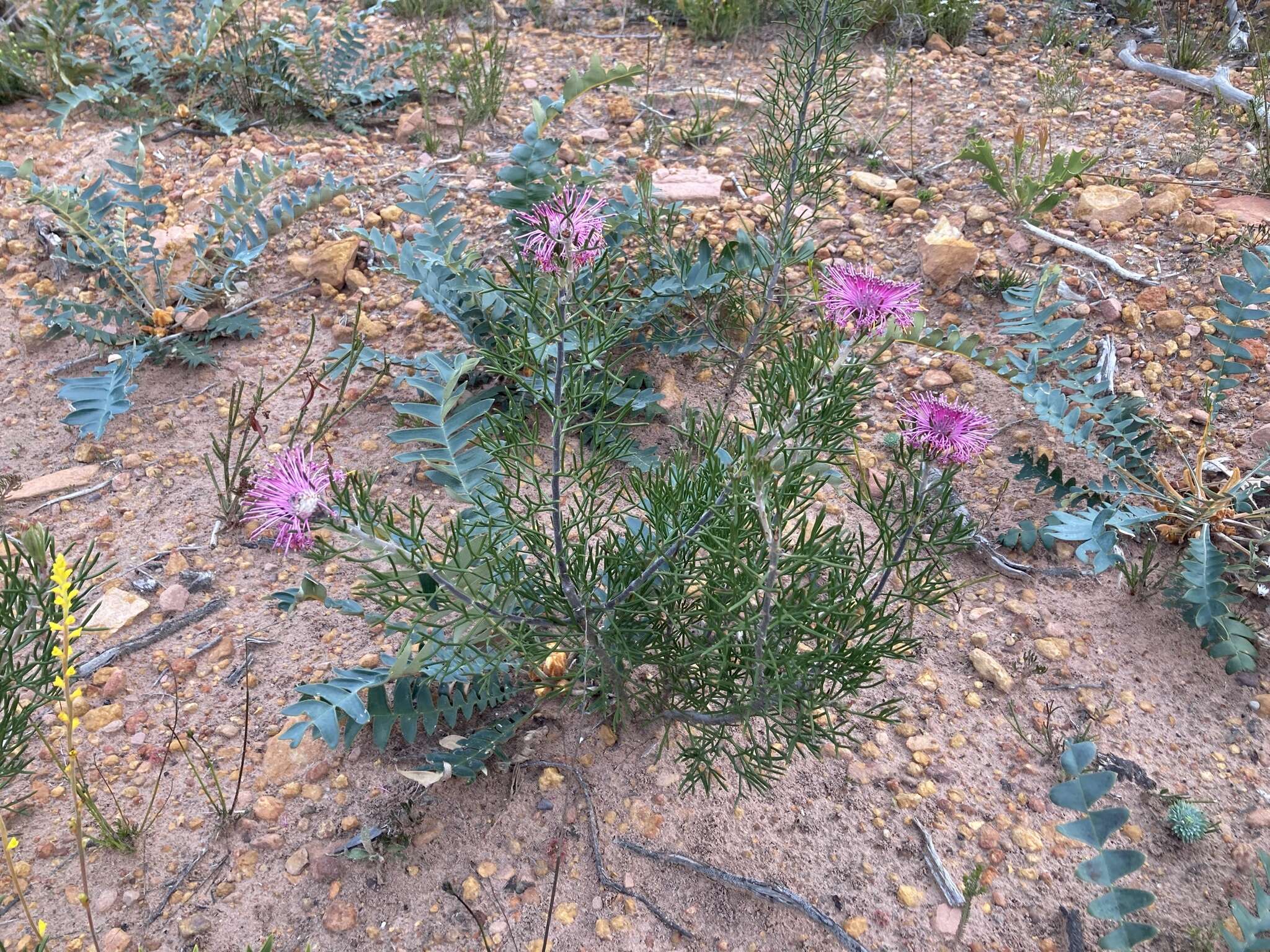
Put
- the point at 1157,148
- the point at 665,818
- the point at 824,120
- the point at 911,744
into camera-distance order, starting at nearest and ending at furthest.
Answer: the point at 665,818, the point at 911,744, the point at 824,120, the point at 1157,148

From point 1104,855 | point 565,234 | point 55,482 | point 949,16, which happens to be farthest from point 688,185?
point 1104,855

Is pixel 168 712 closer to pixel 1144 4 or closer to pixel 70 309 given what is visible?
pixel 70 309

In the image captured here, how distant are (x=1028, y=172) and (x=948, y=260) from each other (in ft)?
2.12

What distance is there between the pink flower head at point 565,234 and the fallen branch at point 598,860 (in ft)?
3.76

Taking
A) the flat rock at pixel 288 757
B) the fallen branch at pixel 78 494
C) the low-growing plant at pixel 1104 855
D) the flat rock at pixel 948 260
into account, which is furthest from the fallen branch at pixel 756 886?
the flat rock at pixel 948 260

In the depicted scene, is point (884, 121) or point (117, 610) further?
point (884, 121)

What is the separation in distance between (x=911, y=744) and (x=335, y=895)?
1257 mm

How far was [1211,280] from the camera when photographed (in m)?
3.06

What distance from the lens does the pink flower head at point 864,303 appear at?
1.46 metres

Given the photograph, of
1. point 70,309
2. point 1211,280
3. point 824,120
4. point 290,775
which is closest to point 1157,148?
point 1211,280

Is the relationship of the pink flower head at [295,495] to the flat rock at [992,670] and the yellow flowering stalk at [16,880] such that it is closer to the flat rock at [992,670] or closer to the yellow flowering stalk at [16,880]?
the yellow flowering stalk at [16,880]

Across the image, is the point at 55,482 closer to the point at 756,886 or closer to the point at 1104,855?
the point at 756,886

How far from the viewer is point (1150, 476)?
2.55m

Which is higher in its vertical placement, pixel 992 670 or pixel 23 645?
pixel 23 645
